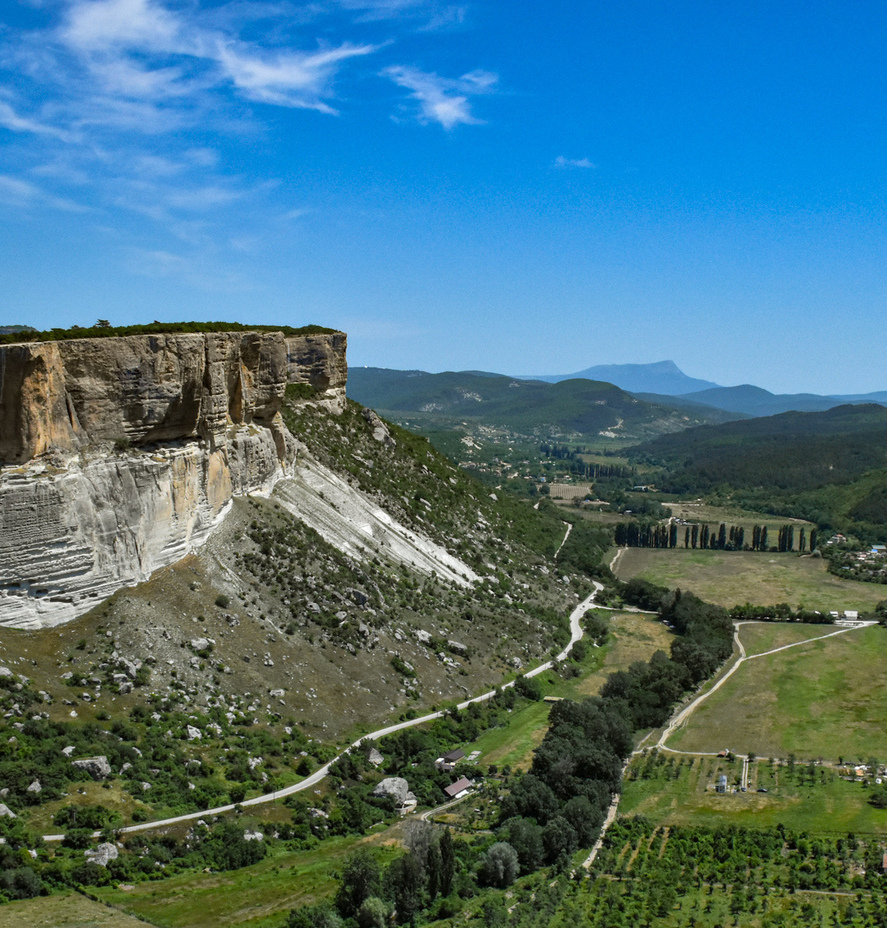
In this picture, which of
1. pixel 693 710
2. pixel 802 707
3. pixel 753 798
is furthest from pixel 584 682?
pixel 753 798

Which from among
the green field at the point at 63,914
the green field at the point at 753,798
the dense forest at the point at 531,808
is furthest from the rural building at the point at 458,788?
the green field at the point at 63,914

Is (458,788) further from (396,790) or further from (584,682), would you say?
(584,682)

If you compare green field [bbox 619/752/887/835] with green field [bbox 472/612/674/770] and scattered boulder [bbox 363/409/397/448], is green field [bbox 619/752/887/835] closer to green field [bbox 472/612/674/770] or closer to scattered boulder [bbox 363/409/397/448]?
green field [bbox 472/612/674/770]

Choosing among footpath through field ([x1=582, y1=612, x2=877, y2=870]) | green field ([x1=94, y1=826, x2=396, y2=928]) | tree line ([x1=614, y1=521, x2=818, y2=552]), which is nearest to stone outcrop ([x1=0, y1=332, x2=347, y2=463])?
green field ([x1=94, y1=826, x2=396, y2=928])

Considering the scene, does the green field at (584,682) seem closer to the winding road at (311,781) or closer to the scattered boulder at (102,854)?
the winding road at (311,781)

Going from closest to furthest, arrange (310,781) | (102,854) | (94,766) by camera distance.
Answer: (102,854) → (94,766) → (310,781)
